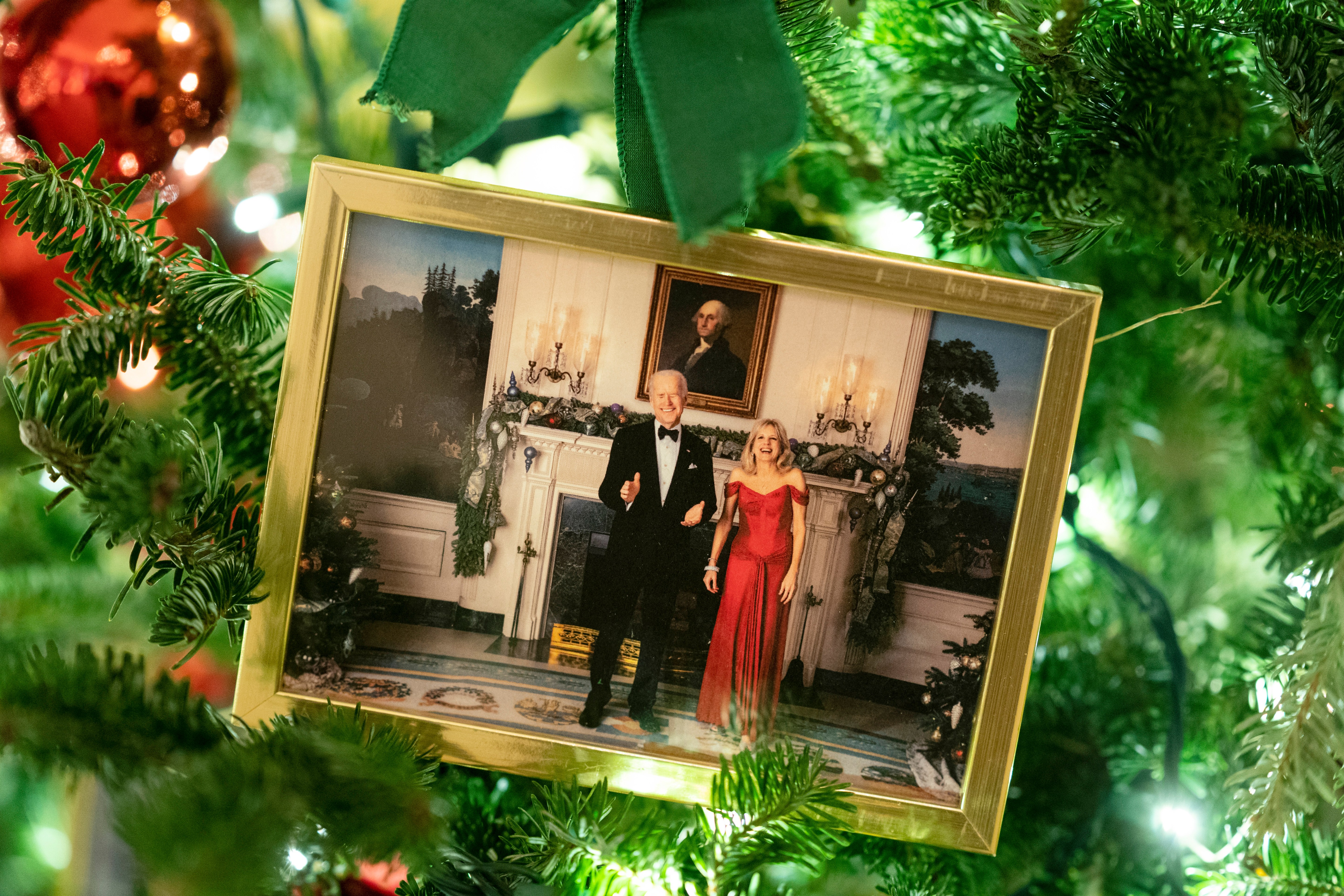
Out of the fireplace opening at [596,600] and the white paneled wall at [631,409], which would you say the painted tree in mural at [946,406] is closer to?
the white paneled wall at [631,409]

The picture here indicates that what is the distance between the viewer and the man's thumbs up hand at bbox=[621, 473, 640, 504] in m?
0.52

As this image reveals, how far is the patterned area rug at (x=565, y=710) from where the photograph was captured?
0.53 metres

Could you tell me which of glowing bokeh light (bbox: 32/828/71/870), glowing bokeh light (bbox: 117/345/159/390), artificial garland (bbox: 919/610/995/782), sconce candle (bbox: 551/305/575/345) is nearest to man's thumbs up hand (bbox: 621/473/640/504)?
sconce candle (bbox: 551/305/575/345)

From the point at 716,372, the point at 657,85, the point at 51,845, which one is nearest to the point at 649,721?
the point at 716,372

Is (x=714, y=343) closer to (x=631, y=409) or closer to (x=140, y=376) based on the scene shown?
(x=631, y=409)

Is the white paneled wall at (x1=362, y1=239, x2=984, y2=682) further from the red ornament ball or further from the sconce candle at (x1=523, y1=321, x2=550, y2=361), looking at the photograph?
the red ornament ball

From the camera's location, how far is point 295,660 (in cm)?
53

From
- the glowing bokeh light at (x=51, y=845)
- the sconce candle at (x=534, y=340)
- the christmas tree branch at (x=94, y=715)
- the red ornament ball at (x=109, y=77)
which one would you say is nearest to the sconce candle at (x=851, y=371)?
the sconce candle at (x=534, y=340)

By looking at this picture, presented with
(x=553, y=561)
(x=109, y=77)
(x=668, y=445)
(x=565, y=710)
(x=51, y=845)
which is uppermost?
(x=109, y=77)

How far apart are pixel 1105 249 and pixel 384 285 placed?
69cm

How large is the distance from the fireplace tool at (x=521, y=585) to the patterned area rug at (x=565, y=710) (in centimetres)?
2

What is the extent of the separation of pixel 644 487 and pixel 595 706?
0.56 feet

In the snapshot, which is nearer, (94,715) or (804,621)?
(94,715)

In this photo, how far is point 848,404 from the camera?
52 centimetres
